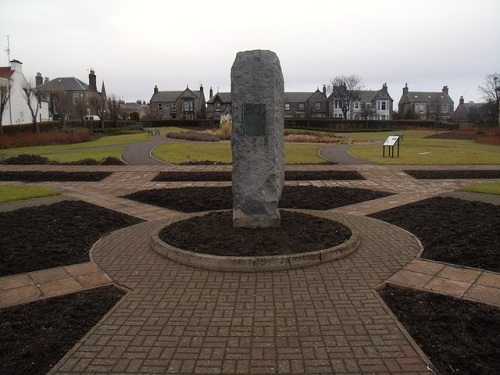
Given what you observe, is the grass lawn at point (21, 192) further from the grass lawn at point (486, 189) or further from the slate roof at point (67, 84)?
the slate roof at point (67, 84)

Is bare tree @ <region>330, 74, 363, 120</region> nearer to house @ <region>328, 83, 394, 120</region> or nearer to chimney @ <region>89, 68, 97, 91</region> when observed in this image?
house @ <region>328, 83, 394, 120</region>

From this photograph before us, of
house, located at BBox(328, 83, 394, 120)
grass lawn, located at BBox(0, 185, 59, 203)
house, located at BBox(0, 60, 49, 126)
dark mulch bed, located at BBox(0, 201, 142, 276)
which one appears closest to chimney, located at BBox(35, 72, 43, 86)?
house, located at BBox(0, 60, 49, 126)

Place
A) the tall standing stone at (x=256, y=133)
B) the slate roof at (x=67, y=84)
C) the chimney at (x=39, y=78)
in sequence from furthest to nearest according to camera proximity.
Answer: the chimney at (x=39, y=78) < the slate roof at (x=67, y=84) < the tall standing stone at (x=256, y=133)

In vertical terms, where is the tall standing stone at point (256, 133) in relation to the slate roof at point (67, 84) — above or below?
below

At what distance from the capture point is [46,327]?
4410 millimetres

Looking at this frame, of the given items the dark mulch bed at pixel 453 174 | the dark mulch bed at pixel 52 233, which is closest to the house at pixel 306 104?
the dark mulch bed at pixel 453 174

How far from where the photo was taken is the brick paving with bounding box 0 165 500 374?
12.3ft

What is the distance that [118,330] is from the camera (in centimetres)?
435

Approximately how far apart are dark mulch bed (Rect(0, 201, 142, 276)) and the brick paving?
0.36m

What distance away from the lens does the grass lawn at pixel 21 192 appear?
11750 mm

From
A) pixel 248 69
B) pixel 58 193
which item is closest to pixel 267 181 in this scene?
pixel 248 69

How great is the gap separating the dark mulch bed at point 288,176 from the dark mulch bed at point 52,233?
5471 mm

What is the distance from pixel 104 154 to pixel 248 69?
1847 cm

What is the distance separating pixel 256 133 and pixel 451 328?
429cm
